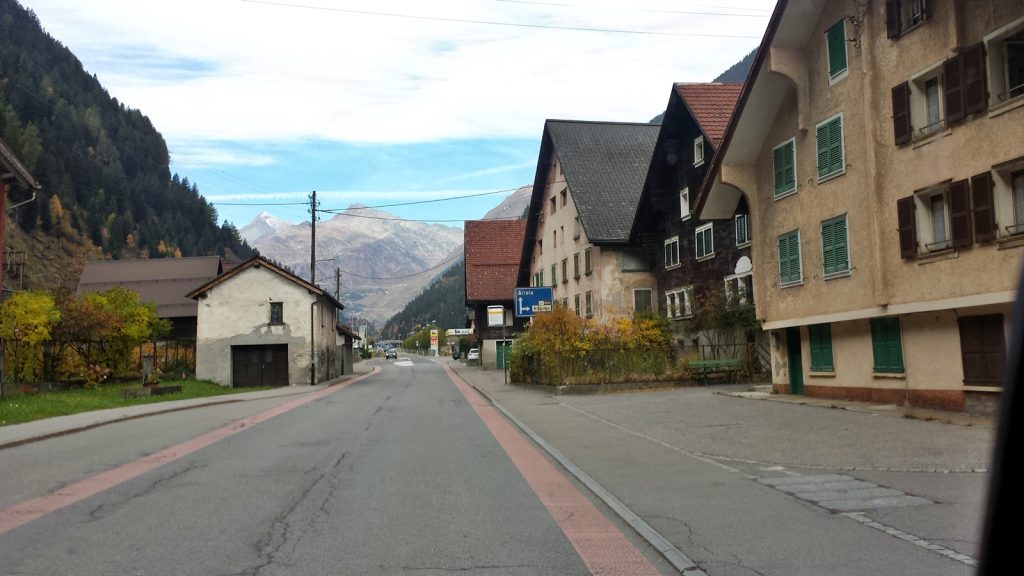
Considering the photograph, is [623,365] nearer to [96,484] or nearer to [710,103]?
[710,103]

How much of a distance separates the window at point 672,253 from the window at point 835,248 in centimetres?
1624

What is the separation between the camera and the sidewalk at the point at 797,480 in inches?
238

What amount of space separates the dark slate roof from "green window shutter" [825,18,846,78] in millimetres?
20989

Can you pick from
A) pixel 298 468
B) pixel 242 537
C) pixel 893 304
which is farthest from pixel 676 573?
pixel 893 304


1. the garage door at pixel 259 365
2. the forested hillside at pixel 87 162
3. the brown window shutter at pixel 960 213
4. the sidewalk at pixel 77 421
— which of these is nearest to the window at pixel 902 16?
the brown window shutter at pixel 960 213

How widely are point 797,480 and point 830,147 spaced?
12.3 meters

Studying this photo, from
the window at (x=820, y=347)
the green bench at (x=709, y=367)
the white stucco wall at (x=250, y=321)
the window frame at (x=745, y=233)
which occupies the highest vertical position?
the window frame at (x=745, y=233)

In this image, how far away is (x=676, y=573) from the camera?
5.74m

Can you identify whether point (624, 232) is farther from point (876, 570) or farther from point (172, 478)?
point (876, 570)

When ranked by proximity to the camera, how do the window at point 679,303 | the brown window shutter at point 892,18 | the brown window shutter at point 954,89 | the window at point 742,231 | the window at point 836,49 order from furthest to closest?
the window at point 679,303 → the window at point 742,231 → the window at point 836,49 → the brown window shutter at point 892,18 → the brown window shutter at point 954,89

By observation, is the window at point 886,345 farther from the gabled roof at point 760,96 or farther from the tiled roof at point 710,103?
the tiled roof at point 710,103

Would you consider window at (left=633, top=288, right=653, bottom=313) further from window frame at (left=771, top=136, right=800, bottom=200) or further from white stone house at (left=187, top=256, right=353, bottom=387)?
window frame at (left=771, top=136, right=800, bottom=200)

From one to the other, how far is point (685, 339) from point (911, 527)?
27812 millimetres

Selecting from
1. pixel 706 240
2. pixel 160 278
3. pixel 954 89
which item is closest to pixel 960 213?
pixel 954 89
